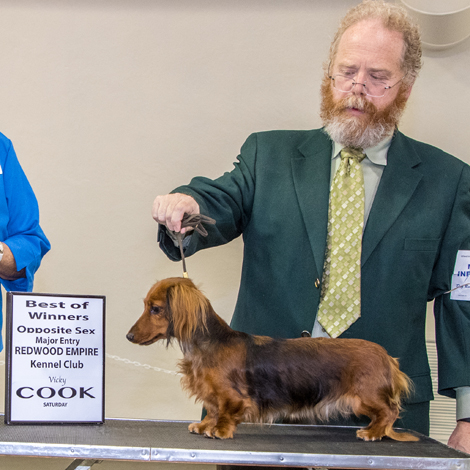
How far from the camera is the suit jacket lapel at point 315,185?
1520 millimetres

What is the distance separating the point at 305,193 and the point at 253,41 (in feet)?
5.68

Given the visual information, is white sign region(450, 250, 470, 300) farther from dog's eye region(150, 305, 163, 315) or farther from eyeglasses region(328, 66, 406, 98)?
dog's eye region(150, 305, 163, 315)

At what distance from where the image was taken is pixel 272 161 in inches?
66.3

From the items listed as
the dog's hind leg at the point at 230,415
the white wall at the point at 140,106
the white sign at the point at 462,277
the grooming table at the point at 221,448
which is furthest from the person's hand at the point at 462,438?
the white wall at the point at 140,106

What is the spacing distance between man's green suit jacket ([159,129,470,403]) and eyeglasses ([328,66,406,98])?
18cm

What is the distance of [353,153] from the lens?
160cm

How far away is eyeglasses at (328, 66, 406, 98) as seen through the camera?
1554mm

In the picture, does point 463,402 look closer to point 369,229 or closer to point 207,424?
point 369,229

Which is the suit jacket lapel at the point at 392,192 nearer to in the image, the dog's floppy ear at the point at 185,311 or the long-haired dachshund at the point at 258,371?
the long-haired dachshund at the point at 258,371

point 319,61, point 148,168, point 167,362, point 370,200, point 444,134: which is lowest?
point 167,362

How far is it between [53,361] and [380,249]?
86cm

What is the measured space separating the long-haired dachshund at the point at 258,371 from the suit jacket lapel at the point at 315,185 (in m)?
0.29

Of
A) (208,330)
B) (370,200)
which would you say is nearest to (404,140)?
(370,200)

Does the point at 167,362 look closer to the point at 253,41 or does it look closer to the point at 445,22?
the point at 253,41
